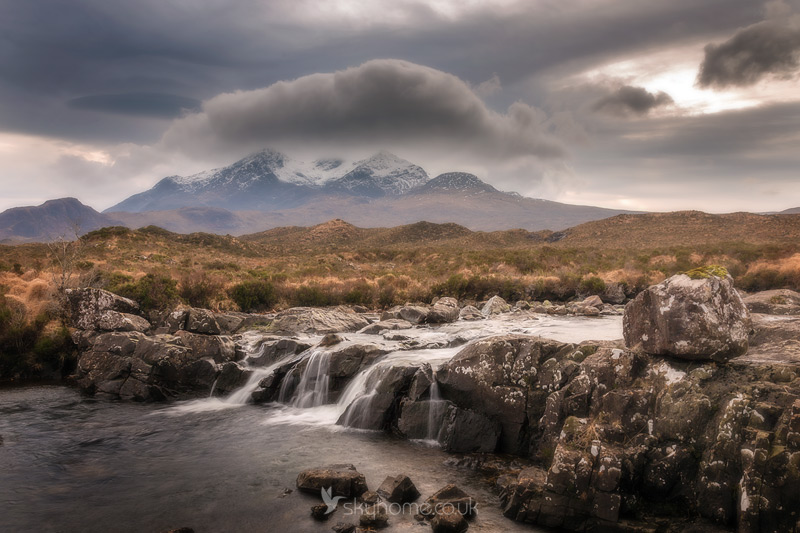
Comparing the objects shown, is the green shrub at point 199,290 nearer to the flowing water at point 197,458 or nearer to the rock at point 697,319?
the flowing water at point 197,458

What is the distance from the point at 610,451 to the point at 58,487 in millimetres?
13361

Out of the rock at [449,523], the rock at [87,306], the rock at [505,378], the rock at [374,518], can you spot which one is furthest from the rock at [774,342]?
the rock at [87,306]

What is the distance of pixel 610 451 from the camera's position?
8906mm

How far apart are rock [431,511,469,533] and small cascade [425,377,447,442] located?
4.55 meters

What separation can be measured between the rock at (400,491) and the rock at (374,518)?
0.52 meters

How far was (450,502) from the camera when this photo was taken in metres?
9.57

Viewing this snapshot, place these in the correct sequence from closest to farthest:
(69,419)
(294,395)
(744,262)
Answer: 1. (69,419)
2. (294,395)
3. (744,262)

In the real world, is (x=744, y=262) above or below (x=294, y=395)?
above

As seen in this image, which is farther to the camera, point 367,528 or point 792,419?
point 367,528

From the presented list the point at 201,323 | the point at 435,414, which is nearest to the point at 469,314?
the point at 435,414

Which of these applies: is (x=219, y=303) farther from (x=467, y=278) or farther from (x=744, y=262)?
(x=744, y=262)

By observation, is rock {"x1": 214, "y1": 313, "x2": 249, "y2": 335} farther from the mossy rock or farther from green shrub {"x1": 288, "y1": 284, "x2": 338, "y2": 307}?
the mossy rock

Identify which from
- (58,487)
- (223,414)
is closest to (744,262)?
(223,414)

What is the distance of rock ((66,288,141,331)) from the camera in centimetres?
2181
